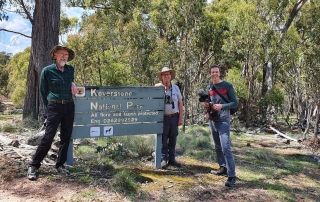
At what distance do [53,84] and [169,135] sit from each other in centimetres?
233

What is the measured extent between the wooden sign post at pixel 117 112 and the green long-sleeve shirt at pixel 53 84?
1.11 ft

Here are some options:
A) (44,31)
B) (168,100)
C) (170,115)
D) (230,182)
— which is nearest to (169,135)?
(170,115)

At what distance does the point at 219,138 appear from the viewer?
5.33 meters

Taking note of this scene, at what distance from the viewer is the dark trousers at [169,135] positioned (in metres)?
5.76

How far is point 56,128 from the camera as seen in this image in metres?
4.63

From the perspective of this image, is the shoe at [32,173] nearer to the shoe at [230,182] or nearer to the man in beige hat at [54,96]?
the man in beige hat at [54,96]

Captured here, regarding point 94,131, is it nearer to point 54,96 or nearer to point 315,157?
point 54,96

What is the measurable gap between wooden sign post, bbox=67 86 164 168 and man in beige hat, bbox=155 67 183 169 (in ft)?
0.42

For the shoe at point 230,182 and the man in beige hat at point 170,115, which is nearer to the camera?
the shoe at point 230,182

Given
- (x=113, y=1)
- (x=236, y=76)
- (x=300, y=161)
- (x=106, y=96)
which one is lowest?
(x=300, y=161)

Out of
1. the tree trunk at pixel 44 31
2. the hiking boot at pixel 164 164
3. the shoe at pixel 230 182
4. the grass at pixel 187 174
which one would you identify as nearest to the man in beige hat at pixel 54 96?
the grass at pixel 187 174

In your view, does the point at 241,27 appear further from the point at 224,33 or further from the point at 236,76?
the point at 236,76

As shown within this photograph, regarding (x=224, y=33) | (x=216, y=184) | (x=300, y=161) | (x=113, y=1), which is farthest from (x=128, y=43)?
(x=216, y=184)

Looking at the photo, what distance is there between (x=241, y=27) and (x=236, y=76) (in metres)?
2.20
